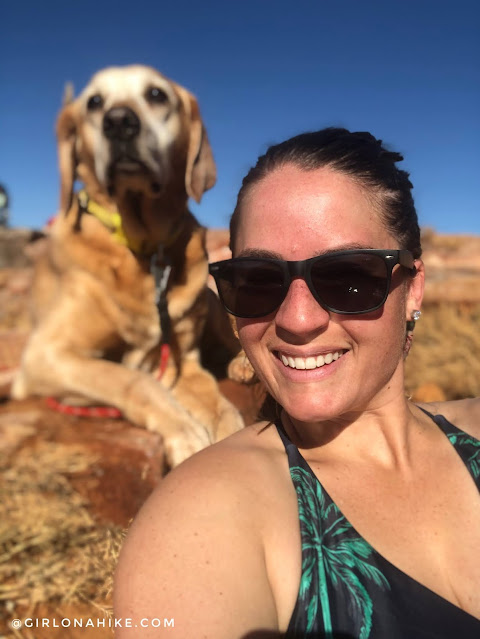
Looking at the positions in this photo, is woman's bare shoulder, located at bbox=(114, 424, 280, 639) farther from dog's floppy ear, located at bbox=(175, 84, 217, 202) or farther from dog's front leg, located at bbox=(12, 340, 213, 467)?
dog's floppy ear, located at bbox=(175, 84, 217, 202)

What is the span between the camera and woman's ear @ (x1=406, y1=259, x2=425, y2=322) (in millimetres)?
1462

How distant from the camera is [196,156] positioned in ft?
11.1

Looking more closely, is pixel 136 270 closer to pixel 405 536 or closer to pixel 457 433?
pixel 457 433

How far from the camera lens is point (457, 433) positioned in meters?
1.51

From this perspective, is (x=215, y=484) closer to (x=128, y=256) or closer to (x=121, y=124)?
(x=128, y=256)

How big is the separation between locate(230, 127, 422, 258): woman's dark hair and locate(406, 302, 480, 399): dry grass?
385cm

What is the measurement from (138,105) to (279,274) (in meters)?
2.28

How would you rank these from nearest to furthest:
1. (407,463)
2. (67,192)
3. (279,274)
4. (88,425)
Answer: (279,274), (407,463), (88,425), (67,192)

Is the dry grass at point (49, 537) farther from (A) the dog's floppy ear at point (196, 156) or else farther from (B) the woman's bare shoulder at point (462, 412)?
(A) the dog's floppy ear at point (196, 156)

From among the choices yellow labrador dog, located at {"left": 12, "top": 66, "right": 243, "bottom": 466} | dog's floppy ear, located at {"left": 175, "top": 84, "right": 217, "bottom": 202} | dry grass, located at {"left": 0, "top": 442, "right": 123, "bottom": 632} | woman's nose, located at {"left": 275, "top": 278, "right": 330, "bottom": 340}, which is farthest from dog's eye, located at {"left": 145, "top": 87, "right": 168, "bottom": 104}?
woman's nose, located at {"left": 275, "top": 278, "right": 330, "bottom": 340}

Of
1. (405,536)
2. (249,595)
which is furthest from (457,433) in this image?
(249,595)

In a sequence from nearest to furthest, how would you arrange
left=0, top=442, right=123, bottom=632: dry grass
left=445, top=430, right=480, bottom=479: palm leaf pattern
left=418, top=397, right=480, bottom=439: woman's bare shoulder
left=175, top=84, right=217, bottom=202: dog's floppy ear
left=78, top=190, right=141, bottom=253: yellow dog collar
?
left=445, top=430, right=480, bottom=479: palm leaf pattern, left=418, top=397, right=480, bottom=439: woman's bare shoulder, left=0, top=442, right=123, bottom=632: dry grass, left=78, top=190, right=141, bottom=253: yellow dog collar, left=175, top=84, right=217, bottom=202: dog's floppy ear

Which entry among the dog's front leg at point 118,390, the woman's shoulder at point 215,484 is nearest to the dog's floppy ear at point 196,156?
the dog's front leg at point 118,390

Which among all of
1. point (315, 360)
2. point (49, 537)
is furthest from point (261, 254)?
point (49, 537)
